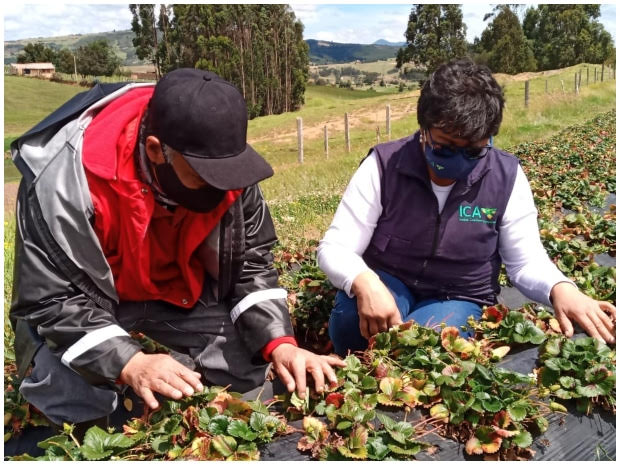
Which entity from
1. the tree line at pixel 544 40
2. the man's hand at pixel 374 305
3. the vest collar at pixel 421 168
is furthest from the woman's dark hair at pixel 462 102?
the tree line at pixel 544 40

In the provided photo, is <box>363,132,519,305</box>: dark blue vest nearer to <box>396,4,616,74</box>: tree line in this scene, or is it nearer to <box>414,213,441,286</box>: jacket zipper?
<box>414,213,441,286</box>: jacket zipper

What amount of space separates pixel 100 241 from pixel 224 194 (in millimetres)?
504

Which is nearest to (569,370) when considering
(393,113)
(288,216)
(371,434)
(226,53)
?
(371,434)

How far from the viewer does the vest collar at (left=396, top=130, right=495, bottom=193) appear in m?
2.67

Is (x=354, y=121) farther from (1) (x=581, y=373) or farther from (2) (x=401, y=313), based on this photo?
(1) (x=581, y=373)

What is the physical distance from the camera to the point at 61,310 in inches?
85.0

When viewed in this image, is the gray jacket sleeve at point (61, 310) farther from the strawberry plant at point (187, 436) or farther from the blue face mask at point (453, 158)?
the blue face mask at point (453, 158)

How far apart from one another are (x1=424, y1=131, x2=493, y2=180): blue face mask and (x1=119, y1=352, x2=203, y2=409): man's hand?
4.30ft

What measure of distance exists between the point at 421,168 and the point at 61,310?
1.58m

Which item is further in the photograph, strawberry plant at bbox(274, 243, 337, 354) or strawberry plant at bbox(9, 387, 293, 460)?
strawberry plant at bbox(274, 243, 337, 354)

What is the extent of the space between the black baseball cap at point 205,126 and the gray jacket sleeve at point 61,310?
1.87 ft

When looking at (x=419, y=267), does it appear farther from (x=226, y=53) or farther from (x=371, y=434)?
(x=226, y=53)

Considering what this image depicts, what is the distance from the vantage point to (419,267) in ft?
9.50

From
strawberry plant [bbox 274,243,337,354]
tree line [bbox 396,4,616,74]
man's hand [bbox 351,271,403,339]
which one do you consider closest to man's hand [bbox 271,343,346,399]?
man's hand [bbox 351,271,403,339]
